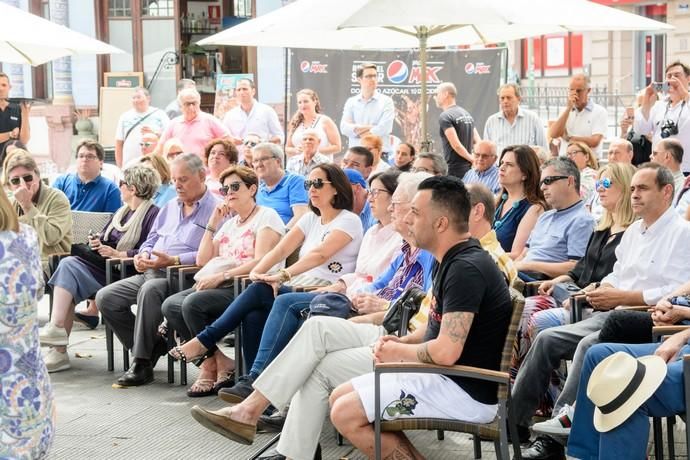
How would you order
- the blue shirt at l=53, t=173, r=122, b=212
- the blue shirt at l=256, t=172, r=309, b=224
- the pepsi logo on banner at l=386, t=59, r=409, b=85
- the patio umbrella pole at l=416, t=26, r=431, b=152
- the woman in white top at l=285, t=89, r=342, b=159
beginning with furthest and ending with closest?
1. the pepsi logo on banner at l=386, t=59, r=409, b=85
2. the woman in white top at l=285, t=89, r=342, b=159
3. the patio umbrella pole at l=416, t=26, r=431, b=152
4. the blue shirt at l=53, t=173, r=122, b=212
5. the blue shirt at l=256, t=172, r=309, b=224

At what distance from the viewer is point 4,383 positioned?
3324 millimetres

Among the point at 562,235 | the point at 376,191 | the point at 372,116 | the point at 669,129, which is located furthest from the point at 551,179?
the point at 372,116

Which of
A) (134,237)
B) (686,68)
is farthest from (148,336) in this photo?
(686,68)

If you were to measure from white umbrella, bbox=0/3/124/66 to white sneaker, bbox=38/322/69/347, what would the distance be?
261cm

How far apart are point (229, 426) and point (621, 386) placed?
1825 mm

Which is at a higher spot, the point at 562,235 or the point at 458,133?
the point at 458,133

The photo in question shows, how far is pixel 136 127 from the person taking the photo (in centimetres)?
1264

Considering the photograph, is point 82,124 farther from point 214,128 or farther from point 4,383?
point 4,383

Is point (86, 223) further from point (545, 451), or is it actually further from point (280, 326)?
point (545, 451)

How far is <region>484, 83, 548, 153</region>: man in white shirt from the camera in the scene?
10609 millimetres

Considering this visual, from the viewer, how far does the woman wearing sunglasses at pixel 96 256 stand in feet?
24.7

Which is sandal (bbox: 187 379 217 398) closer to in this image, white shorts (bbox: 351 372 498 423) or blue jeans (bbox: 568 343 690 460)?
white shorts (bbox: 351 372 498 423)

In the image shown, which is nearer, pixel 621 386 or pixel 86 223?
pixel 621 386

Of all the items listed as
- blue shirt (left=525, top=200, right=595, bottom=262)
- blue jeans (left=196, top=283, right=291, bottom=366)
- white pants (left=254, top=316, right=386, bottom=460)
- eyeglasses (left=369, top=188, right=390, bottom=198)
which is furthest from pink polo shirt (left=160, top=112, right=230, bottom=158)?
white pants (left=254, top=316, right=386, bottom=460)
